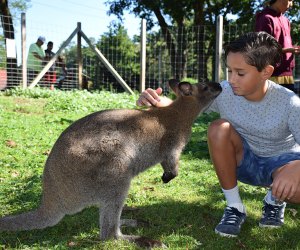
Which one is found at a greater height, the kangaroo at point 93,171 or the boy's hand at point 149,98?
the boy's hand at point 149,98

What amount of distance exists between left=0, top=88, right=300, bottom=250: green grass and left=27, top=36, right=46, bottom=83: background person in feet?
13.9

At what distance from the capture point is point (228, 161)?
286 cm

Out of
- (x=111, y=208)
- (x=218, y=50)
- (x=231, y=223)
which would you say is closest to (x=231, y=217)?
(x=231, y=223)

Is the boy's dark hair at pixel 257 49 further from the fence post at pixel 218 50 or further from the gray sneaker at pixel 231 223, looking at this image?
the fence post at pixel 218 50

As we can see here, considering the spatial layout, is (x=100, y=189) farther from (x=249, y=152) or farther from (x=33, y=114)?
(x=33, y=114)

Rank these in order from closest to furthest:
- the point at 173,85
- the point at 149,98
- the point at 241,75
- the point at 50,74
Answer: the point at 241,75
the point at 149,98
the point at 173,85
the point at 50,74

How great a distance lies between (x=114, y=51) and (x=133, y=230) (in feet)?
31.3

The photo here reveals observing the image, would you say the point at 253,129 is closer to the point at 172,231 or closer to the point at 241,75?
the point at 241,75

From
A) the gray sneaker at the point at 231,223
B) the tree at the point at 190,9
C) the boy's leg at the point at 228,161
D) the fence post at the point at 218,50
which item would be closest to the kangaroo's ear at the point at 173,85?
the boy's leg at the point at 228,161

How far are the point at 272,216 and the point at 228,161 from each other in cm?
48

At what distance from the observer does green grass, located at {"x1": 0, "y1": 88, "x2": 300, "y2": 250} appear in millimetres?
2629

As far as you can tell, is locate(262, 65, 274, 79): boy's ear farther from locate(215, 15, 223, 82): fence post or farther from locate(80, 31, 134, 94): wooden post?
locate(80, 31, 134, 94): wooden post

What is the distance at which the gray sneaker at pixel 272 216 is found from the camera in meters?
2.87

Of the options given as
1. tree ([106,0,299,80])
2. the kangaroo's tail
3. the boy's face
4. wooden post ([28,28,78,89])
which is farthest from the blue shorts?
tree ([106,0,299,80])
